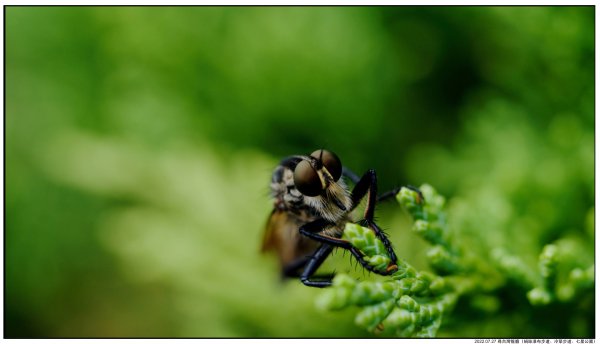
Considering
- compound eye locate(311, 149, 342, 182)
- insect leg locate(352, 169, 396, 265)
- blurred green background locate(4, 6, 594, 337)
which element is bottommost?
insect leg locate(352, 169, 396, 265)

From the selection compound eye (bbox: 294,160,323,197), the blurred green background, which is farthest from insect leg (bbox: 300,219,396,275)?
the blurred green background

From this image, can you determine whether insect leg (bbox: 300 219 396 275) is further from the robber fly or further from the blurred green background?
the blurred green background

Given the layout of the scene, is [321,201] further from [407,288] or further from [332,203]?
[407,288]

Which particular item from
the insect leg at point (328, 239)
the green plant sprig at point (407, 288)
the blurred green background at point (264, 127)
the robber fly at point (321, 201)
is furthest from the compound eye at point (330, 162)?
the blurred green background at point (264, 127)

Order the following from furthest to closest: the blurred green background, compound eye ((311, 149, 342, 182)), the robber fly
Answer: the blurred green background → compound eye ((311, 149, 342, 182)) → the robber fly

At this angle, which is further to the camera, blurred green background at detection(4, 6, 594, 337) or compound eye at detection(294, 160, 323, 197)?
blurred green background at detection(4, 6, 594, 337)

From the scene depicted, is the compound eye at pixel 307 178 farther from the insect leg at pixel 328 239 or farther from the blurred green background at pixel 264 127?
the blurred green background at pixel 264 127

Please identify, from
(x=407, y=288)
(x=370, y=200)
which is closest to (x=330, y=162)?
(x=370, y=200)
